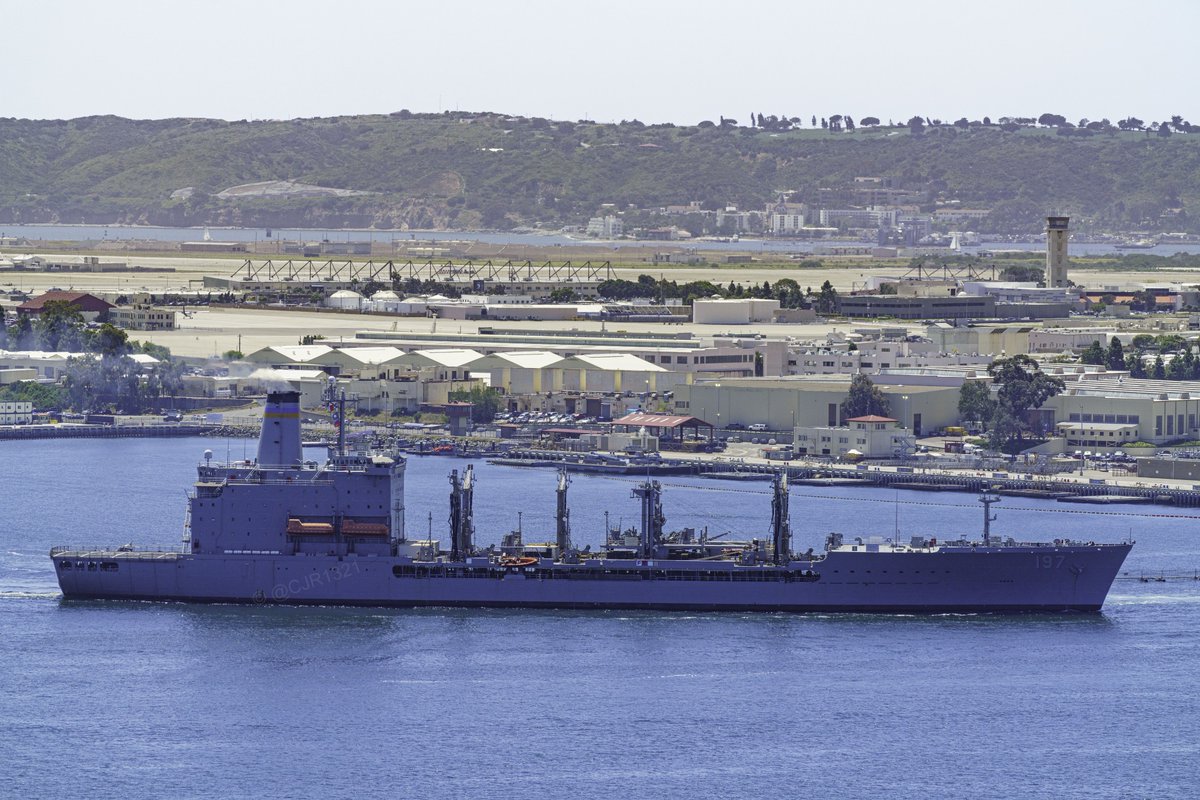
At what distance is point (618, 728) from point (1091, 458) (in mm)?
32782

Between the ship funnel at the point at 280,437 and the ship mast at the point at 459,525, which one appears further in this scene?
the ship funnel at the point at 280,437

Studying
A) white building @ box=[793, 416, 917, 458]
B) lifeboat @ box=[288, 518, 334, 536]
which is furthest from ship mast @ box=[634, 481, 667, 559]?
white building @ box=[793, 416, 917, 458]

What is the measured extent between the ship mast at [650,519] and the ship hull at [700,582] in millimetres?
365

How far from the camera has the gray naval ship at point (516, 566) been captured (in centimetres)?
4125

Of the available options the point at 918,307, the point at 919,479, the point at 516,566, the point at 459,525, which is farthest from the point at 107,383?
the point at 918,307

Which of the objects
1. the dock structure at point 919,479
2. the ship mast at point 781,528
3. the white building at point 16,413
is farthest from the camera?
the white building at point 16,413

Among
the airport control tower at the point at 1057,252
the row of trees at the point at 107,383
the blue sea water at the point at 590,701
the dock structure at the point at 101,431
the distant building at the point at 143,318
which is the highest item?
the airport control tower at the point at 1057,252

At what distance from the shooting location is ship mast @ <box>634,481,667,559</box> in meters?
41.2

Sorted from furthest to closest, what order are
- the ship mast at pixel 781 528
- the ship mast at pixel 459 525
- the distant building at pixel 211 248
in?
1. the distant building at pixel 211 248
2. the ship mast at pixel 459 525
3. the ship mast at pixel 781 528

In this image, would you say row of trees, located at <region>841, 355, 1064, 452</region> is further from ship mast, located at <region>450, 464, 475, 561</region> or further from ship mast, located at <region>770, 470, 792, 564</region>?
ship mast, located at <region>450, 464, 475, 561</region>

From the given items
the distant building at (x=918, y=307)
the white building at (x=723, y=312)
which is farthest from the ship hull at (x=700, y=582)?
the distant building at (x=918, y=307)

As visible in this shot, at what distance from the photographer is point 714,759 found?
107 ft

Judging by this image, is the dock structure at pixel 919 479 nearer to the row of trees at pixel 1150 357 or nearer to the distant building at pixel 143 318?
the row of trees at pixel 1150 357

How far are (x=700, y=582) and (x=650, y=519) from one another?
4.36 ft
